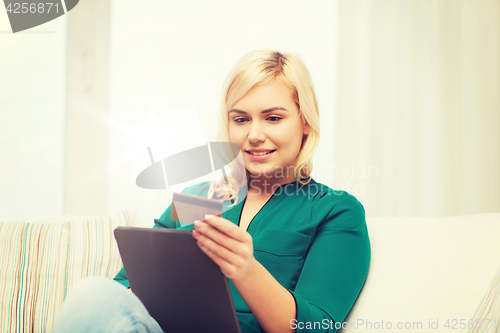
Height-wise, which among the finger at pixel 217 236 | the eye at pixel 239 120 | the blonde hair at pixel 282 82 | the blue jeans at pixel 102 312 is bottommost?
the blue jeans at pixel 102 312

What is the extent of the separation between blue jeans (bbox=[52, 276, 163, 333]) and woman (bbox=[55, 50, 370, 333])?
15 centimetres

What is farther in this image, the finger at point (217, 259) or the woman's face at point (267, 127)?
the woman's face at point (267, 127)

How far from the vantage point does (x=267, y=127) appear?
33.7 inches

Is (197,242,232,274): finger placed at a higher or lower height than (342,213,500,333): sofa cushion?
higher

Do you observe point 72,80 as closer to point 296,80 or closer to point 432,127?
point 296,80

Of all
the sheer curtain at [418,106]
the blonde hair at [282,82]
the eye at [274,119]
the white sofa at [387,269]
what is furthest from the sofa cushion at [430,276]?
the sheer curtain at [418,106]

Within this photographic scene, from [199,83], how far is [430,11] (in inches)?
47.6

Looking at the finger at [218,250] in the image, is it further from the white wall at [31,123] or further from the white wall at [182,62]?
the white wall at [31,123]

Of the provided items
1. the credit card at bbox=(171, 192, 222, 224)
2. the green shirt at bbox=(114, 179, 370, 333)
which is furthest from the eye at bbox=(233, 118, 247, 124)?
the credit card at bbox=(171, 192, 222, 224)

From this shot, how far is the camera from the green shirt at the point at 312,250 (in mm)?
671

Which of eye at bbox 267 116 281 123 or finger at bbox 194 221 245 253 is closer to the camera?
finger at bbox 194 221 245 253

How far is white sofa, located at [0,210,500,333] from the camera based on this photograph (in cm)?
67

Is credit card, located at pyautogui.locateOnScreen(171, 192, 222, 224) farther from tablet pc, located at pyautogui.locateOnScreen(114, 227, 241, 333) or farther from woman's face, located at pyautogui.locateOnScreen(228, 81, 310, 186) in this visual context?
woman's face, located at pyautogui.locateOnScreen(228, 81, 310, 186)

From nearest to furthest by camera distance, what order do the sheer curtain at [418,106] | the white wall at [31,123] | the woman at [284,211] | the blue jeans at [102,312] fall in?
the blue jeans at [102,312], the woman at [284,211], the sheer curtain at [418,106], the white wall at [31,123]
